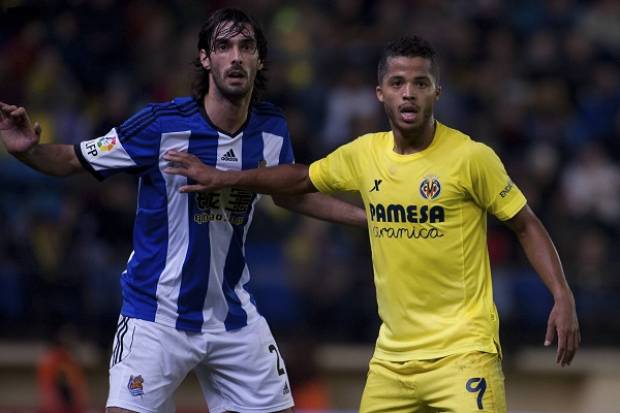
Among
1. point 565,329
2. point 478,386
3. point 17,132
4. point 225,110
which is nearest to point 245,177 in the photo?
point 225,110

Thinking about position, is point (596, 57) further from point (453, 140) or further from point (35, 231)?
point (453, 140)

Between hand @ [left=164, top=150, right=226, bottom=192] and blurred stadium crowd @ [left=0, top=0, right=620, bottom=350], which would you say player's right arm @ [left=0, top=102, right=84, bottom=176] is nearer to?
hand @ [left=164, top=150, right=226, bottom=192]

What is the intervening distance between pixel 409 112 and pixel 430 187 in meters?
0.34

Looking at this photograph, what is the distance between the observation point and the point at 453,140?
18.7ft

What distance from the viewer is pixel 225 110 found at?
6.09 metres

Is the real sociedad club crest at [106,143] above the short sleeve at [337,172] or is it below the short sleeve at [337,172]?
above

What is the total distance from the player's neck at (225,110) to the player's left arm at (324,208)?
49 cm

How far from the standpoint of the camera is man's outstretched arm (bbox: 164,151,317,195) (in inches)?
230

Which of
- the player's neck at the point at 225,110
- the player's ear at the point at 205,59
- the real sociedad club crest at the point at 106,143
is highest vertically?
the player's ear at the point at 205,59

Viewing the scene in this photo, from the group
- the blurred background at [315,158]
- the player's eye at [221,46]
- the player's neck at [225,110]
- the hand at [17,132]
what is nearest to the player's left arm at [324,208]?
the player's neck at [225,110]

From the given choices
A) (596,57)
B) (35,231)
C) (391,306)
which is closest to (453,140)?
(391,306)

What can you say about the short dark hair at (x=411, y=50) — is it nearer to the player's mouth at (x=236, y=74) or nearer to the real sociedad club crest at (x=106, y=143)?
the player's mouth at (x=236, y=74)

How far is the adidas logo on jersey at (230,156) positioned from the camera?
608cm

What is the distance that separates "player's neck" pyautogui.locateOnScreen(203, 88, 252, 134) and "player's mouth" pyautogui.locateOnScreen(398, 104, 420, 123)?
843mm
